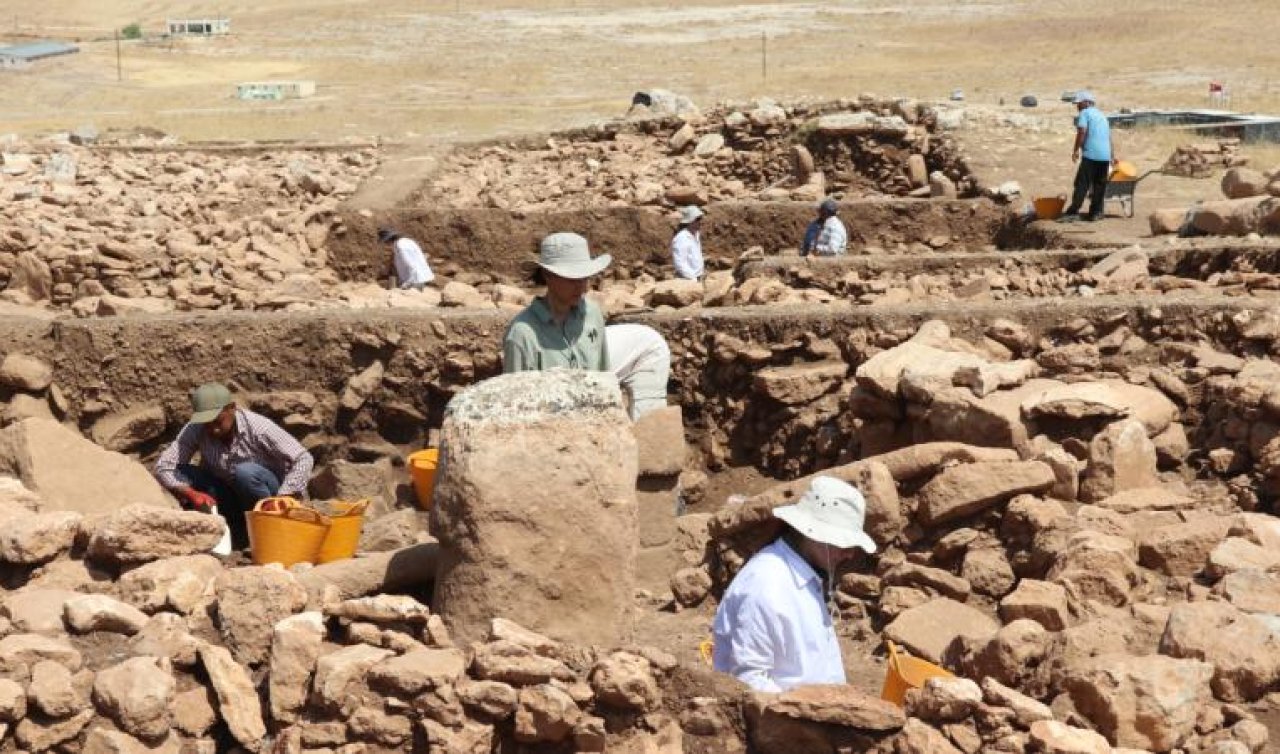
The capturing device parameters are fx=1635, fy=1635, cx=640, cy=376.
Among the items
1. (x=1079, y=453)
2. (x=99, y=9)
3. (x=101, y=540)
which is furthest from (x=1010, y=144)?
(x=99, y=9)

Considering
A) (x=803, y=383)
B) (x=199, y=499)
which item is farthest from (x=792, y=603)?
(x=803, y=383)

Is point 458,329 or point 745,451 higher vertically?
point 458,329

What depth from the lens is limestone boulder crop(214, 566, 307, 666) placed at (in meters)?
5.22

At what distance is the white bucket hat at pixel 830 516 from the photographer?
502 centimetres

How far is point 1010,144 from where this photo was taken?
18.0m

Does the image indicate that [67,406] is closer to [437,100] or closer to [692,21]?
[437,100]

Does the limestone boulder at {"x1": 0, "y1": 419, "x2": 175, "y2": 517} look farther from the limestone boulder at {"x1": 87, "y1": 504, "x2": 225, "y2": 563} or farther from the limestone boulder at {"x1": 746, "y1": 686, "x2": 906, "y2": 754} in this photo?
the limestone boulder at {"x1": 746, "y1": 686, "x2": 906, "y2": 754}

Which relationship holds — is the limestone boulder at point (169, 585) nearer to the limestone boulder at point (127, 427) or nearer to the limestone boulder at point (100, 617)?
the limestone boulder at point (100, 617)

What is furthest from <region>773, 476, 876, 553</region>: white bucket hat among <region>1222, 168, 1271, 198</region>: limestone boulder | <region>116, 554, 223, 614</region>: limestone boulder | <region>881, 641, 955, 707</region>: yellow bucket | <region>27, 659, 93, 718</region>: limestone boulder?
<region>1222, 168, 1271, 198</region>: limestone boulder

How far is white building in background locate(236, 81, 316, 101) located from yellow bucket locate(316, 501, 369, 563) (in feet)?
97.5

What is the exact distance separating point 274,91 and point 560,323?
3098cm

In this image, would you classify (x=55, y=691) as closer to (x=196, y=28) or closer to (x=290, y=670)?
(x=290, y=670)

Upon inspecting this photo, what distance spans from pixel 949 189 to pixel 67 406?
947 centimetres

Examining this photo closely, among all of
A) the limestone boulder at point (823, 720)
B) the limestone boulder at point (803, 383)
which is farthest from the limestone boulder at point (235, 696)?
the limestone boulder at point (803, 383)
